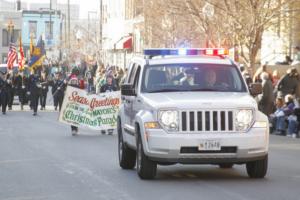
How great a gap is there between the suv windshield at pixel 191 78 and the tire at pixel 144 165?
1.04m

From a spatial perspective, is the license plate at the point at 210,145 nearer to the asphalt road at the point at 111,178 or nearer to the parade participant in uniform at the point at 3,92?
the asphalt road at the point at 111,178

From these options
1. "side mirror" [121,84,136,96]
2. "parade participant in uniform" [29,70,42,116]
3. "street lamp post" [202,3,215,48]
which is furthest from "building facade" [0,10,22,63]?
"side mirror" [121,84,136,96]

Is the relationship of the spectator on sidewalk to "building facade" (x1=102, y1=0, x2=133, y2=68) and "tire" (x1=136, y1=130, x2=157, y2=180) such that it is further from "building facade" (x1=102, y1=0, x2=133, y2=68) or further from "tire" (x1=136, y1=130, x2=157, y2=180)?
"building facade" (x1=102, y1=0, x2=133, y2=68)

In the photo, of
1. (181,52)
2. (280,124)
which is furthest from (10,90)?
(181,52)

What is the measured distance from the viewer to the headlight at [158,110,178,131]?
1305 cm

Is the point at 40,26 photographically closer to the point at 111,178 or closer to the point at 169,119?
the point at 111,178

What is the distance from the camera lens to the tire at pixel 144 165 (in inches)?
529

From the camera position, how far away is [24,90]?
139ft

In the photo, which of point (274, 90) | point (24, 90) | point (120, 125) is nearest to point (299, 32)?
point (274, 90)

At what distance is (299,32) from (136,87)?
2298 cm

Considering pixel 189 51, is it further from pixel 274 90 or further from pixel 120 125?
pixel 274 90

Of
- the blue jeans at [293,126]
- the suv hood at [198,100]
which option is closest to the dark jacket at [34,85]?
the blue jeans at [293,126]

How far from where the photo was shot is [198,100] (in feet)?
43.5

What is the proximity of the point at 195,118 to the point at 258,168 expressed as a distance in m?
1.39
